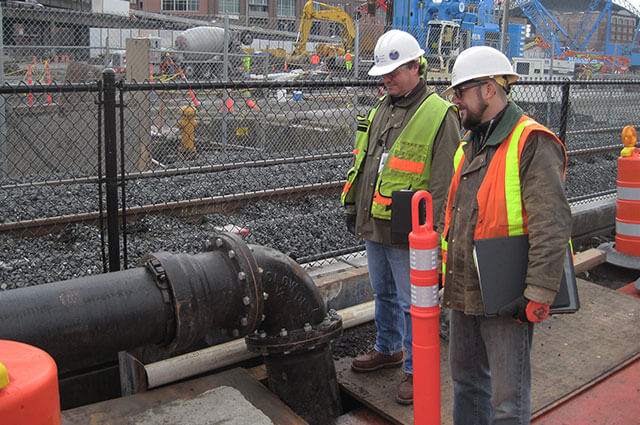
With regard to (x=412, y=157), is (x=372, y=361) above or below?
below

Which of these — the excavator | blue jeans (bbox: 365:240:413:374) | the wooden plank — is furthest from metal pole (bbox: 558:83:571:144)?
the excavator

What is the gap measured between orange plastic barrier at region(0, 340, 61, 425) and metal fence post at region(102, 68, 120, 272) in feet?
7.61

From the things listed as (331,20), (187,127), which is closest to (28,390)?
(187,127)

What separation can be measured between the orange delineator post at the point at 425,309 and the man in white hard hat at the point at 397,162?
0.88 meters

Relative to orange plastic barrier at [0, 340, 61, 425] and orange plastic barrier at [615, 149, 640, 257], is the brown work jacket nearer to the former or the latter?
orange plastic barrier at [0, 340, 61, 425]

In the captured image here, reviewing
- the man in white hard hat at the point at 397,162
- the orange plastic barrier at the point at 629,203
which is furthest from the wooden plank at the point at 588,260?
the man in white hard hat at the point at 397,162

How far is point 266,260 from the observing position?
339 centimetres

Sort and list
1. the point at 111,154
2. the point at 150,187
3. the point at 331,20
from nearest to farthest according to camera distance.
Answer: the point at 111,154, the point at 150,187, the point at 331,20

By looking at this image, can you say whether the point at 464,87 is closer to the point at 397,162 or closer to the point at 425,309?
the point at 397,162

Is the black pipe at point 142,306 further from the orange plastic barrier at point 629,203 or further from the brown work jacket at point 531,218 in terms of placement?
the orange plastic barrier at point 629,203

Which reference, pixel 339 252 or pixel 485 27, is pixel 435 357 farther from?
pixel 485 27

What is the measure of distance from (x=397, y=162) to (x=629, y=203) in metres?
4.17

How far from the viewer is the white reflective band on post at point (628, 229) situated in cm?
677

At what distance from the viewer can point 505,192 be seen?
9.19ft
